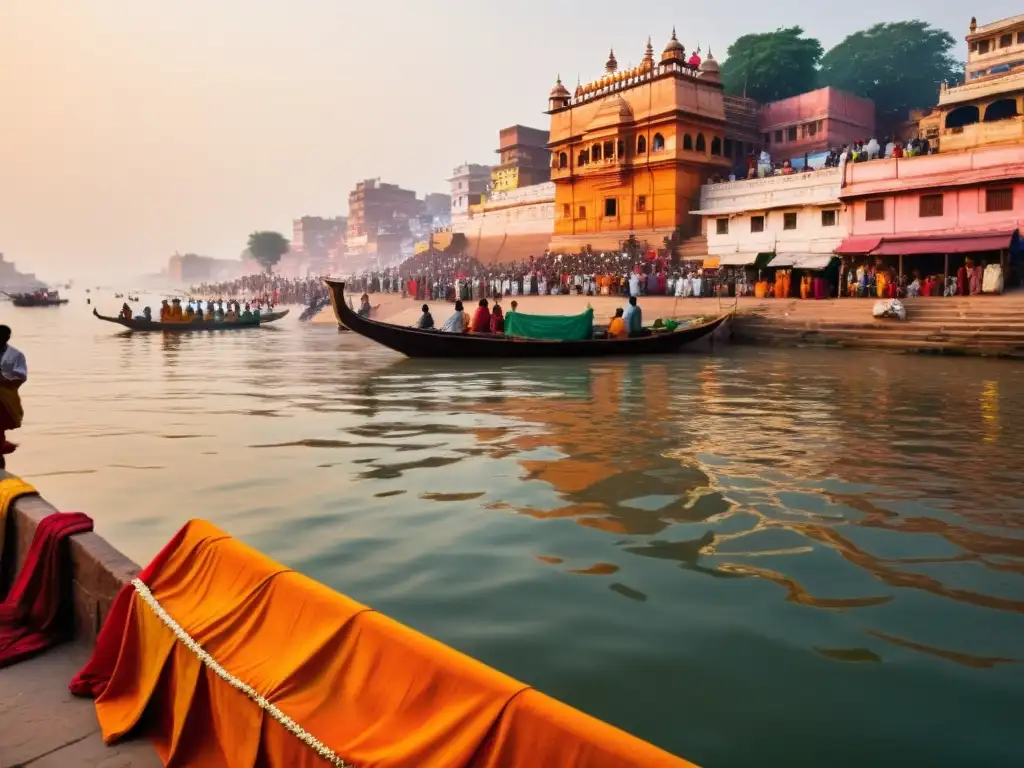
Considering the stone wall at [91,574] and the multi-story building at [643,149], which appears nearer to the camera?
the stone wall at [91,574]

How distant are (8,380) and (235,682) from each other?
17.3 ft

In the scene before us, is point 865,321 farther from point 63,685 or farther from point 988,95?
point 63,685

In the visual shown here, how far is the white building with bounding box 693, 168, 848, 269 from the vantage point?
1122 inches

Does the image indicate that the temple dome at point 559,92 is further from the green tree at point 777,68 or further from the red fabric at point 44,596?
the red fabric at point 44,596

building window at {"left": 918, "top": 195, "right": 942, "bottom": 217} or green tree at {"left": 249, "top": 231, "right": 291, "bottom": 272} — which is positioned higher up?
green tree at {"left": 249, "top": 231, "right": 291, "bottom": 272}

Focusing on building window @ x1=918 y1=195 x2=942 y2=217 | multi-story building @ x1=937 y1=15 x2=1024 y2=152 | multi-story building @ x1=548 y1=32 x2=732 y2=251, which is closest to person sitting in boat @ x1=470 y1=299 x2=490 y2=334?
building window @ x1=918 y1=195 x2=942 y2=217

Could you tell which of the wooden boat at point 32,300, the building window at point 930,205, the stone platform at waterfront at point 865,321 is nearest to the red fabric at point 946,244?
the building window at point 930,205

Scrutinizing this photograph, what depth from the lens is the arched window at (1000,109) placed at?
101 feet

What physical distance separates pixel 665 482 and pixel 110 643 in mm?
4888

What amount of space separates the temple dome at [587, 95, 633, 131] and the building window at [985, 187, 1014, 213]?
17404 mm

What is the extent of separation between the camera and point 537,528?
5812 mm

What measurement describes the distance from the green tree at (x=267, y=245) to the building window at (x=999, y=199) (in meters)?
88.5

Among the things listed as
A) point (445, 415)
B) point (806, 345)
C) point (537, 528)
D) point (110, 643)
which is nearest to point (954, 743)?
point (537, 528)

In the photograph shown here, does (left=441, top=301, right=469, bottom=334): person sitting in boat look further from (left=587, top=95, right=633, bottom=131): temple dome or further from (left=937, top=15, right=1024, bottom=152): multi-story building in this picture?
(left=587, top=95, right=633, bottom=131): temple dome
